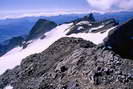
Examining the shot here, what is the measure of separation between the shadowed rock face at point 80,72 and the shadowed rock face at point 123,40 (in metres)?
7.15

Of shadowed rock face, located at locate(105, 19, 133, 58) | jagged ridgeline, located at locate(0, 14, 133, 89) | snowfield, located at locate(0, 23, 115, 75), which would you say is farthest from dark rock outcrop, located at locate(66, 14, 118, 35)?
jagged ridgeline, located at locate(0, 14, 133, 89)

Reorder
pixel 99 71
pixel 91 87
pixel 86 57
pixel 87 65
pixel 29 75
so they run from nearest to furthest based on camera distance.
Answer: pixel 91 87
pixel 99 71
pixel 87 65
pixel 86 57
pixel 29 75

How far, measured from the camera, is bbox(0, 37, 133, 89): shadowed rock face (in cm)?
3660

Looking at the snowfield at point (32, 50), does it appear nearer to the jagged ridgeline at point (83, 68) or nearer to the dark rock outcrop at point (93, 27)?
the dark rock outcrop at point (93, 27)

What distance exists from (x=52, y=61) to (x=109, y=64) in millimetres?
20098

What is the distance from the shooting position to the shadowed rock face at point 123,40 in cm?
5638

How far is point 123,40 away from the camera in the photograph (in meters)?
61.0

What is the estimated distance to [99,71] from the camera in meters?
39.3

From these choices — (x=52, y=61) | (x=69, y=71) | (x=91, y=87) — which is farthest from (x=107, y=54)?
(x=52, y=61)

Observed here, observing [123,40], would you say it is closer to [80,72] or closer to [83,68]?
[83,68]

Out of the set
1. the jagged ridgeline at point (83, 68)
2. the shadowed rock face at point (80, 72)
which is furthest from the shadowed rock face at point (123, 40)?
the shadowed rock face at point (80, 72)

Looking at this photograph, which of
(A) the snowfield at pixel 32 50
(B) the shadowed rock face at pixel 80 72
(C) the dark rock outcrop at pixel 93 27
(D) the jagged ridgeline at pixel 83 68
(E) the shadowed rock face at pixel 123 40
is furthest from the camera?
(C) the dark rock outcrop at pixel 93 27

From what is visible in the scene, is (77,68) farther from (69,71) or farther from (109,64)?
(109,64)

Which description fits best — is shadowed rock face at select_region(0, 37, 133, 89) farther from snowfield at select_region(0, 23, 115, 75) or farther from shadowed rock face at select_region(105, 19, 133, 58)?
snowfield at select_region(0, 23, 115, 75)
